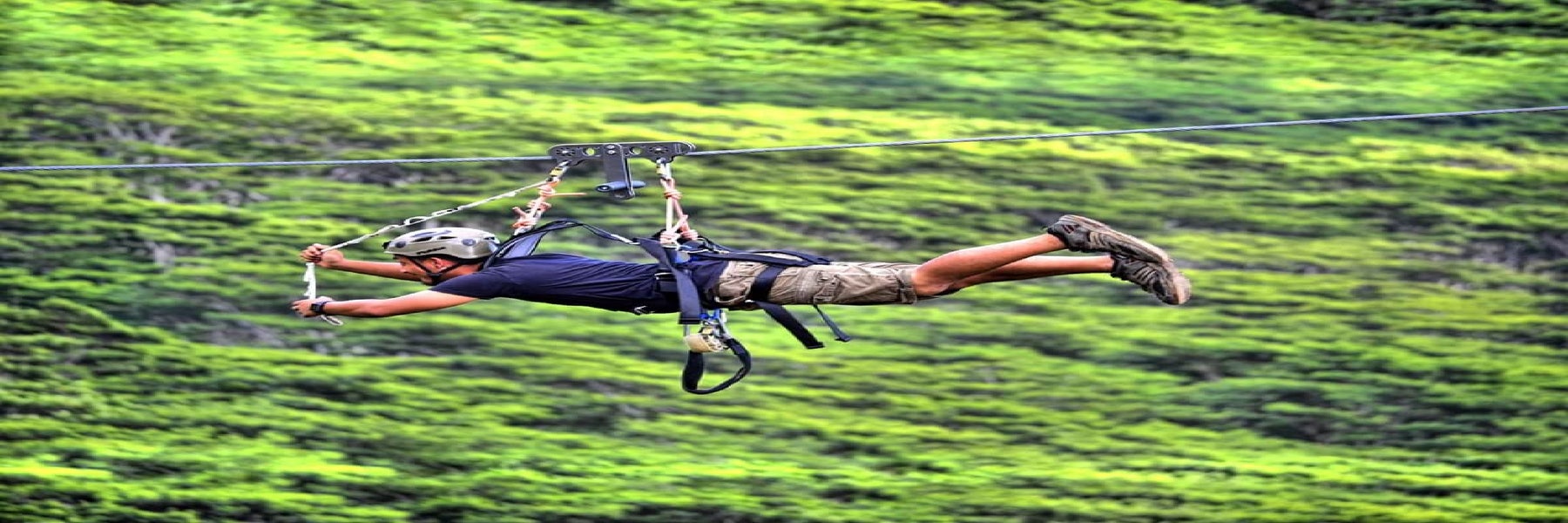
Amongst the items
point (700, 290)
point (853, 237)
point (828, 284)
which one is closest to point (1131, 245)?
point (828, 284)

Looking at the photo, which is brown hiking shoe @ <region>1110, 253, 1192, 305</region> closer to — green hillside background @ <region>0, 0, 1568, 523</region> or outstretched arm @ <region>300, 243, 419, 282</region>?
outstretched arm @ <region>300, 243, 419, 282</region>

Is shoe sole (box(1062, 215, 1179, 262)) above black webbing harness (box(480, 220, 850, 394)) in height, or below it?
above

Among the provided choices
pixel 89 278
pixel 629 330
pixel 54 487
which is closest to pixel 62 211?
pixel 89 278

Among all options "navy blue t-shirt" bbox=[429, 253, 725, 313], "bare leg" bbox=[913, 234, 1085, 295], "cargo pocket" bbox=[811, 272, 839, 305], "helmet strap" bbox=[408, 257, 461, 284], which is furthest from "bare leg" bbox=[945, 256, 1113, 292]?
"helmet strap" bbox=[408, 257, 461, 284]

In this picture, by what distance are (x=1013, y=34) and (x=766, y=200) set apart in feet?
4.51

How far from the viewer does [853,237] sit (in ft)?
30.9

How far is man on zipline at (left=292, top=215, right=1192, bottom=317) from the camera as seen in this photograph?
5.57 m

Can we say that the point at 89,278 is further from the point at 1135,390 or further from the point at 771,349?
the point at 1135,390

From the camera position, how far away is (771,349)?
373 inches

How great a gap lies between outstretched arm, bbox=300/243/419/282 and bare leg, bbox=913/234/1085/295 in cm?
167

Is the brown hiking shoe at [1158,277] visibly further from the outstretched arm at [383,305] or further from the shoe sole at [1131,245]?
the outstretched arm at [383,305]

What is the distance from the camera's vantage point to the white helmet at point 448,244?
6.13 metres

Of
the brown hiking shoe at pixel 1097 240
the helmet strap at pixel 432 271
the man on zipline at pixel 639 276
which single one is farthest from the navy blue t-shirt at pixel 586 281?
the brown hiking shoe at pixel 1097 240

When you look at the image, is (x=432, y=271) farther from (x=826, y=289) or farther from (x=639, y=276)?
(x=826, y=289)
